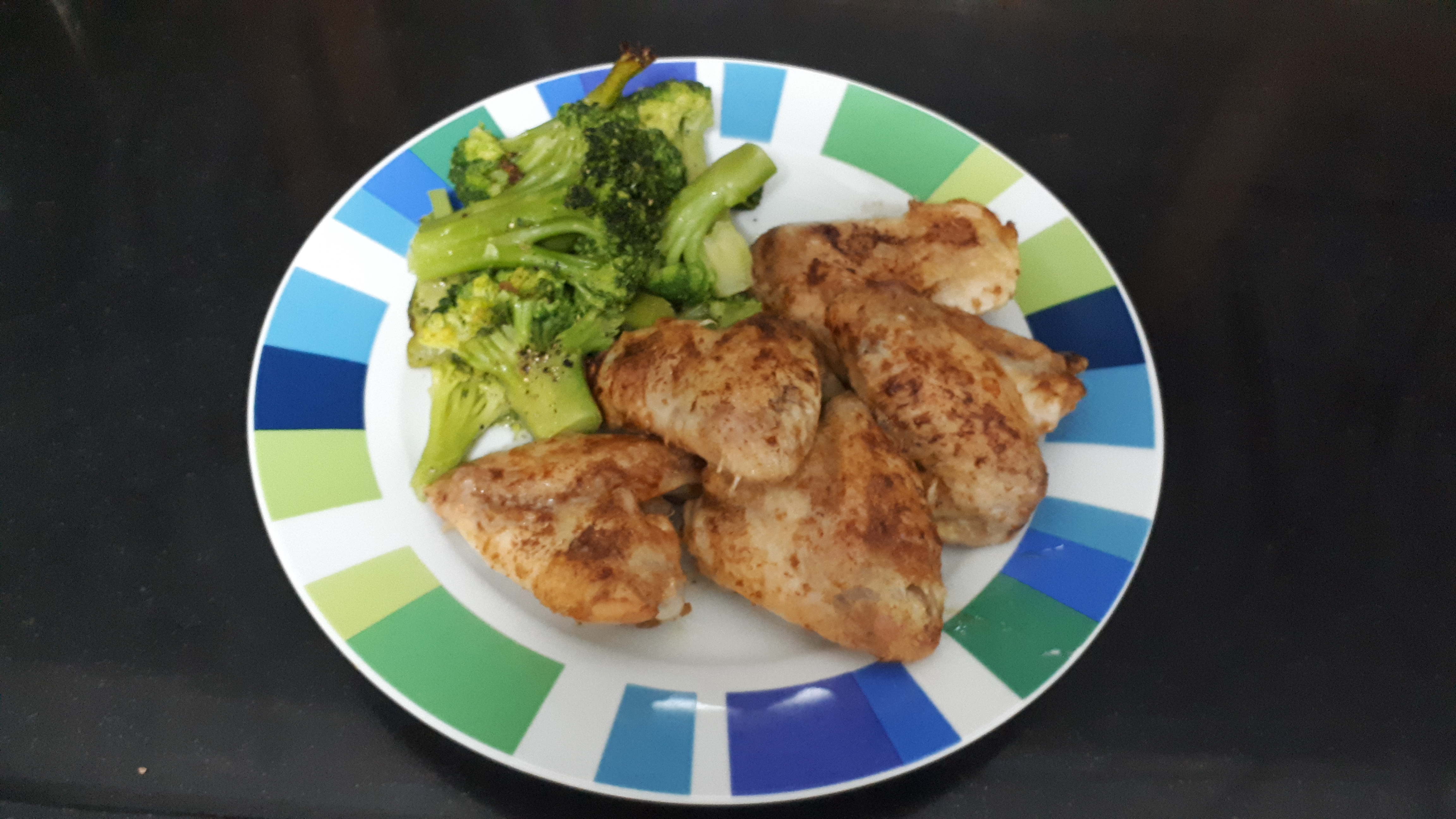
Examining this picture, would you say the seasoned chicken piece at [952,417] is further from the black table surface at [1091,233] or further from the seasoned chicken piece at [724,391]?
the black table surface at [1091,233]

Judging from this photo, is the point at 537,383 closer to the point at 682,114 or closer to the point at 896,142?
the point at 682,114

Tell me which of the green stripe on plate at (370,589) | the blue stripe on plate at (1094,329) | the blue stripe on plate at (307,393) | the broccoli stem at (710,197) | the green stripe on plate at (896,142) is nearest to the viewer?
the green stripe on plate at (370,589)

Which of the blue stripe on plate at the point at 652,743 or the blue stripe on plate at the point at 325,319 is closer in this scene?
the blue stripe on plate at the point at 652,743

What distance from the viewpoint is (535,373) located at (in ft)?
6.30

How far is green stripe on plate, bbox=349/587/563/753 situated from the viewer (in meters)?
1.41

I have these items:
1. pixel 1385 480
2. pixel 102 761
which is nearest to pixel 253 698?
pixel 102 761

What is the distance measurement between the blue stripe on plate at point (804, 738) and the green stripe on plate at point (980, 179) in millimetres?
1479

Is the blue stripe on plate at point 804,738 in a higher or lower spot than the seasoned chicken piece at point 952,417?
lower

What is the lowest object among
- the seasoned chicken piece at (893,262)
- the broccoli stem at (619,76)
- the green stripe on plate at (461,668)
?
the green stripe on plate at (461,668)

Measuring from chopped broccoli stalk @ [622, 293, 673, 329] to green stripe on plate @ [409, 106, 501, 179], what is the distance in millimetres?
655

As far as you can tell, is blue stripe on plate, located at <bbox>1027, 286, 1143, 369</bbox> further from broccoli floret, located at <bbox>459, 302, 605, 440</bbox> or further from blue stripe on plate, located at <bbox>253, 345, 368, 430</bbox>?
blue stripe on plate, located at <bbox>253, 345, 368, 430</bbox>

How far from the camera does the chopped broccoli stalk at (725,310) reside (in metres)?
2.12

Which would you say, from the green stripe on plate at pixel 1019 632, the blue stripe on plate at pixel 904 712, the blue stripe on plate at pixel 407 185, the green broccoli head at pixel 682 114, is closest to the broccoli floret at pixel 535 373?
the blue stripe on plate at pixel 407 185

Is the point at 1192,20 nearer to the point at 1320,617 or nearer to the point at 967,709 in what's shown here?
the point at 1320,617
